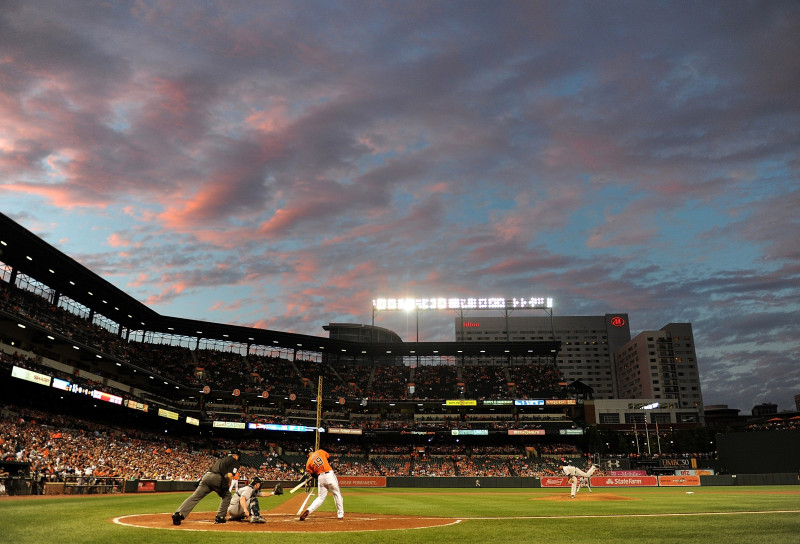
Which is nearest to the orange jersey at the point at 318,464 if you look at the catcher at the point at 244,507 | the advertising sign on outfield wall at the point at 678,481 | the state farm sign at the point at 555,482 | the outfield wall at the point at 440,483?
the catcher at the point at 244,507

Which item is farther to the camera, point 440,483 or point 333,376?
point 333,376

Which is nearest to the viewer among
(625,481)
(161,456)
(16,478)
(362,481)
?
(16,478)

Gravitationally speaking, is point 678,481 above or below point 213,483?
below

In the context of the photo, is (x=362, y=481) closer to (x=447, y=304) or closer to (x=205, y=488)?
(x=447, y=304)

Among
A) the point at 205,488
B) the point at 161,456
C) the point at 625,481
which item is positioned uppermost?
the point at 205,488

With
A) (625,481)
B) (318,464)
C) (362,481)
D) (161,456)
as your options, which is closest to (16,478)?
(318,464)

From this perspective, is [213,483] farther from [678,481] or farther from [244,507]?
[678,481]

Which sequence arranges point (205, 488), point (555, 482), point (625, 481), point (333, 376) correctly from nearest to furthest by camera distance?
point (205, 488) → point (625, 481) → point (555, 482) → point (333, 376)

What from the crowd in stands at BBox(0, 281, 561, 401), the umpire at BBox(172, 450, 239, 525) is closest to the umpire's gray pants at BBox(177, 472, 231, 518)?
the umpire at BBox(172, 450, 239, 525)

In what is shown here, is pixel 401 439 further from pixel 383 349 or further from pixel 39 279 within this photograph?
pixel 39 279

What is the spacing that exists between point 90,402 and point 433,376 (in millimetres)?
55513

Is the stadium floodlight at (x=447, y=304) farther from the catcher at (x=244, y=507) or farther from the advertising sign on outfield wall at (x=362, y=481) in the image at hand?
the catcher at (x=244, y=507)

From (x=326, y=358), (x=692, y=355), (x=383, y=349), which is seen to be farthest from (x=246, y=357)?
(x=692, y=355)

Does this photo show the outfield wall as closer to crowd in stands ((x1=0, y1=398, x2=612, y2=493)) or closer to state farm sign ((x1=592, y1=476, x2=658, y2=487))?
state farm sign ((x1=592, y1=476, x2=658, y2=487))
